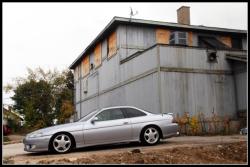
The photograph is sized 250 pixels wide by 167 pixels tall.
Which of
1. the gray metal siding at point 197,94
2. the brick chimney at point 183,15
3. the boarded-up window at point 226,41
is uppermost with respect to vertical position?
the brick chimney at point 183,15

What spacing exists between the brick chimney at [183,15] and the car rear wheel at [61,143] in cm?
1857

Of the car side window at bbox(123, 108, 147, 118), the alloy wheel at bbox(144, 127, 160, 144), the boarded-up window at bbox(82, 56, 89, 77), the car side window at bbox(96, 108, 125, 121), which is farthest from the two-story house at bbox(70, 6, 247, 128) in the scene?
the car side window at bbox(96, 108, 125, 121)

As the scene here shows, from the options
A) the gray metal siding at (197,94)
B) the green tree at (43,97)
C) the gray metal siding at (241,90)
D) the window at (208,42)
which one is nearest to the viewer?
the gray metal siding at (197,94)

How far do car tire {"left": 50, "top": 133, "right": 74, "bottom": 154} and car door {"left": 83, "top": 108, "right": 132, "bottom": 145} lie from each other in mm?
532

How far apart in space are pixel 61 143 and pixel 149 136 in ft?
9.16

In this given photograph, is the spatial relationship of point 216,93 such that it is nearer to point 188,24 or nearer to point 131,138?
point 188,24

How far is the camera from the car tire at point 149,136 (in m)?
12.1

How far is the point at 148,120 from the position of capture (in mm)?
12227

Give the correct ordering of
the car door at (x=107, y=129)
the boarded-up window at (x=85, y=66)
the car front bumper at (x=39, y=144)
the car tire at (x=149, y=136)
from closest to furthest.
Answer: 1. the car front bumper at (x=39, y=144)
2. the car door at (x=107, y=129)
3. the car tire at (x=149, y=136)
4. the boarded-up window at (x=85, y=66)

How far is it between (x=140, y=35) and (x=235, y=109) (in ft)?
26.5

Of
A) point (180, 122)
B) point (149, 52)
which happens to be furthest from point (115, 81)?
point (180, 122)

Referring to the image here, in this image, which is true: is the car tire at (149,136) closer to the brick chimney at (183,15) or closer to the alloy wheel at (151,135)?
the alloy wheel at (151,135)

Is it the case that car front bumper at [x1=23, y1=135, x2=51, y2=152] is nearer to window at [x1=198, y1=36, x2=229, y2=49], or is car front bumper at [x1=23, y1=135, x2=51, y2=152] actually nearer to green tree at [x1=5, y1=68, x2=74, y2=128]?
window at [x1=198, y1=36, x2=229, y2=49]

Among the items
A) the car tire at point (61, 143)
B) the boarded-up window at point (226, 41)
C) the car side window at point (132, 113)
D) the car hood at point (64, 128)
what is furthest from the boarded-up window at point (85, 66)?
the car tire at point (61, 143)
